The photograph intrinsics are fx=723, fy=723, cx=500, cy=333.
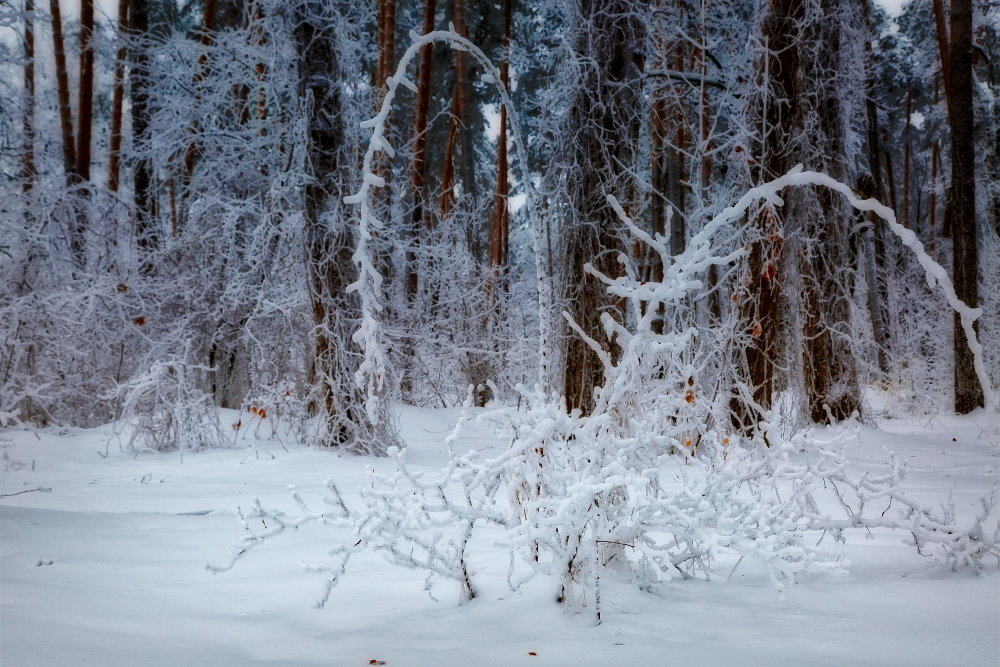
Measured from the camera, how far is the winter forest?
2.05 metres

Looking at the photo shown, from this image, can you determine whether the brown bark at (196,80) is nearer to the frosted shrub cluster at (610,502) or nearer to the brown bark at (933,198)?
the frosted shrub cluster at (610,502)

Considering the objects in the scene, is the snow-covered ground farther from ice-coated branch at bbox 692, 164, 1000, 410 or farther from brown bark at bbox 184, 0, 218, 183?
brown bark at bbox 184, 0, 218, 183

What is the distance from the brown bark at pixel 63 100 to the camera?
886cm

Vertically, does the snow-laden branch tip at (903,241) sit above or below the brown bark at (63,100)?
below

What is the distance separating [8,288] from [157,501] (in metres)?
3.97

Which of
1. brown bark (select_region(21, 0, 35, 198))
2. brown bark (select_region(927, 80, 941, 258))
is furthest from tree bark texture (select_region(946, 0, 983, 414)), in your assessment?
→ brown bark (select_region(21, 0, 35, 198))

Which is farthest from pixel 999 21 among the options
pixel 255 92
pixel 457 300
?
pixel 255 92

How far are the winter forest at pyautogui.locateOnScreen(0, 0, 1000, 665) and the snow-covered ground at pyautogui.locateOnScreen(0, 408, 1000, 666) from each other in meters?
0.02

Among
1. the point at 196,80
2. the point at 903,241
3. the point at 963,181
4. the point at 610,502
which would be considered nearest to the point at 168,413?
the point at 196,80

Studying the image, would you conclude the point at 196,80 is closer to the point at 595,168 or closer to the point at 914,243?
the point at 595,168

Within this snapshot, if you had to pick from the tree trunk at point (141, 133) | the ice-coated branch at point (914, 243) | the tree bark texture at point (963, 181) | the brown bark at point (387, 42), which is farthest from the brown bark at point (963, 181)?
the tree trunk at point (141, 133)

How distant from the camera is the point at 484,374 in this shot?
10375mm

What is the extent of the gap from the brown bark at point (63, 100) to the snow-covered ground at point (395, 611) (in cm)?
666

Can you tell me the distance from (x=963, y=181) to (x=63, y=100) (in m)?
13.0
